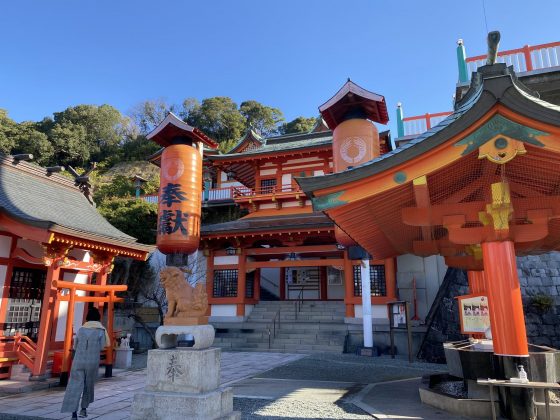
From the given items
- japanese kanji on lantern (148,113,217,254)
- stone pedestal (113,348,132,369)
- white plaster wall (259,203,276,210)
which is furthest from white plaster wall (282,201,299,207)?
stone pedestal (113,348,132,369)

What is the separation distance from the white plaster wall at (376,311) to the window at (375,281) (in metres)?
0.51

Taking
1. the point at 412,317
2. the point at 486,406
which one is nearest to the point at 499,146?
the point at 486,406

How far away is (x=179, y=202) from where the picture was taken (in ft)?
46.0

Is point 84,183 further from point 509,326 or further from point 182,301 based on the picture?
point 509,326

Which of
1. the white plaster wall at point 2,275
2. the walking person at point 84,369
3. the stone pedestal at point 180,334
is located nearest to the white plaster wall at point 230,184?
the white plaster wall at point 2,275

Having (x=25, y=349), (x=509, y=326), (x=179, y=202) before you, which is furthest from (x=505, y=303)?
(x=179, y=202)

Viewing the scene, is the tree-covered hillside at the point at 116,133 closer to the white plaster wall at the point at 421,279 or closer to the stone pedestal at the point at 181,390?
the white plaster wall at the point at 421,279

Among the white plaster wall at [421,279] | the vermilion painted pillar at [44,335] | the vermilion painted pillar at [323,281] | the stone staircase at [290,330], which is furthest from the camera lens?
the vermilion painted pillar at [323,281]

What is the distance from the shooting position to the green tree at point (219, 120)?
Result: 153 ft

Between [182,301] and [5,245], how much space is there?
7071 mm

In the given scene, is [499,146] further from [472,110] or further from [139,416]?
[139,416]

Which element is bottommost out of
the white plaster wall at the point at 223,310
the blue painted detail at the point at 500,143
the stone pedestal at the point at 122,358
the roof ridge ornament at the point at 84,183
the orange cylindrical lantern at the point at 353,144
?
the stone pedestal at the point at 122,358

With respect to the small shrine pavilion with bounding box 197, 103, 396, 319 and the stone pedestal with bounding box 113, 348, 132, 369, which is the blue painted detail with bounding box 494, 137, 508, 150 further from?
the small shrine pavilion with bounding box 197, 103, 396, 319

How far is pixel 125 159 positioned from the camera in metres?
43.9
